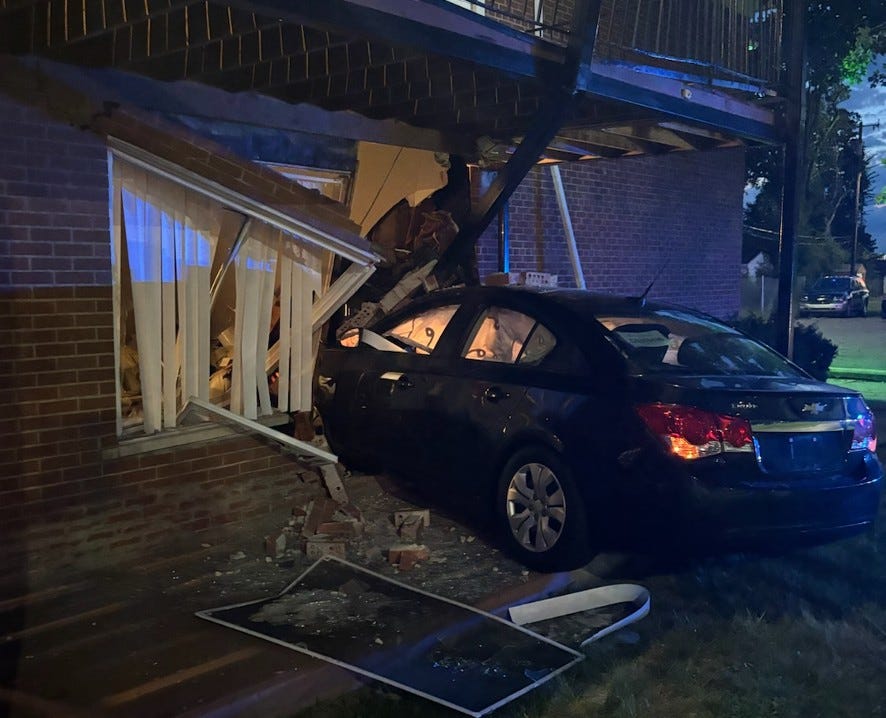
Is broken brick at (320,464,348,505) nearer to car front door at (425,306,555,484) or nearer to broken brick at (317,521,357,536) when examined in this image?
broken brick at (317,521,357,536)

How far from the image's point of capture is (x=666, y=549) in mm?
4523

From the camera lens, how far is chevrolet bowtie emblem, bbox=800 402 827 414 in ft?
14.9

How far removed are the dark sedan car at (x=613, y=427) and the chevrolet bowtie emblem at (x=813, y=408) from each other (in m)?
0.01

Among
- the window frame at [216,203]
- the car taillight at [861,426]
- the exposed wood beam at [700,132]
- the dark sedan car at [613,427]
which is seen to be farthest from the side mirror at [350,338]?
the car taillight at [861,426]

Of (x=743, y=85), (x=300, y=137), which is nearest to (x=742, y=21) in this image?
(x=743, y=85)

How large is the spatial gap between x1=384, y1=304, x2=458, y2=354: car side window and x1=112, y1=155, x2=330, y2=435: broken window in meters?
0.67

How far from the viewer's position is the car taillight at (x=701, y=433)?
4.34m

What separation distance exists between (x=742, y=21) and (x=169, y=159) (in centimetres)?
520

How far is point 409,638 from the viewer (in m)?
4.10

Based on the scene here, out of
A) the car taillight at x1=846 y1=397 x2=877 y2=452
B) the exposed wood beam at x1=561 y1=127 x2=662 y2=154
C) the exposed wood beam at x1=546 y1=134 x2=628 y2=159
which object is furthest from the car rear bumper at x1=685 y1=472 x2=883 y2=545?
the exposed wood beam at x1=546 y1=134 x2=628 y2=159

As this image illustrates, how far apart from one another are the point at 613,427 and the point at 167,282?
289cm

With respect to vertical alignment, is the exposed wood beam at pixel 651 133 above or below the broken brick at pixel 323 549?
above

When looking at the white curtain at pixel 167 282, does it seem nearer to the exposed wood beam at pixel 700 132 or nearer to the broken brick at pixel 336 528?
the broken brick at pixel 336 528

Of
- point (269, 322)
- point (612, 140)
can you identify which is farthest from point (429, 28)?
point (612, 140)
